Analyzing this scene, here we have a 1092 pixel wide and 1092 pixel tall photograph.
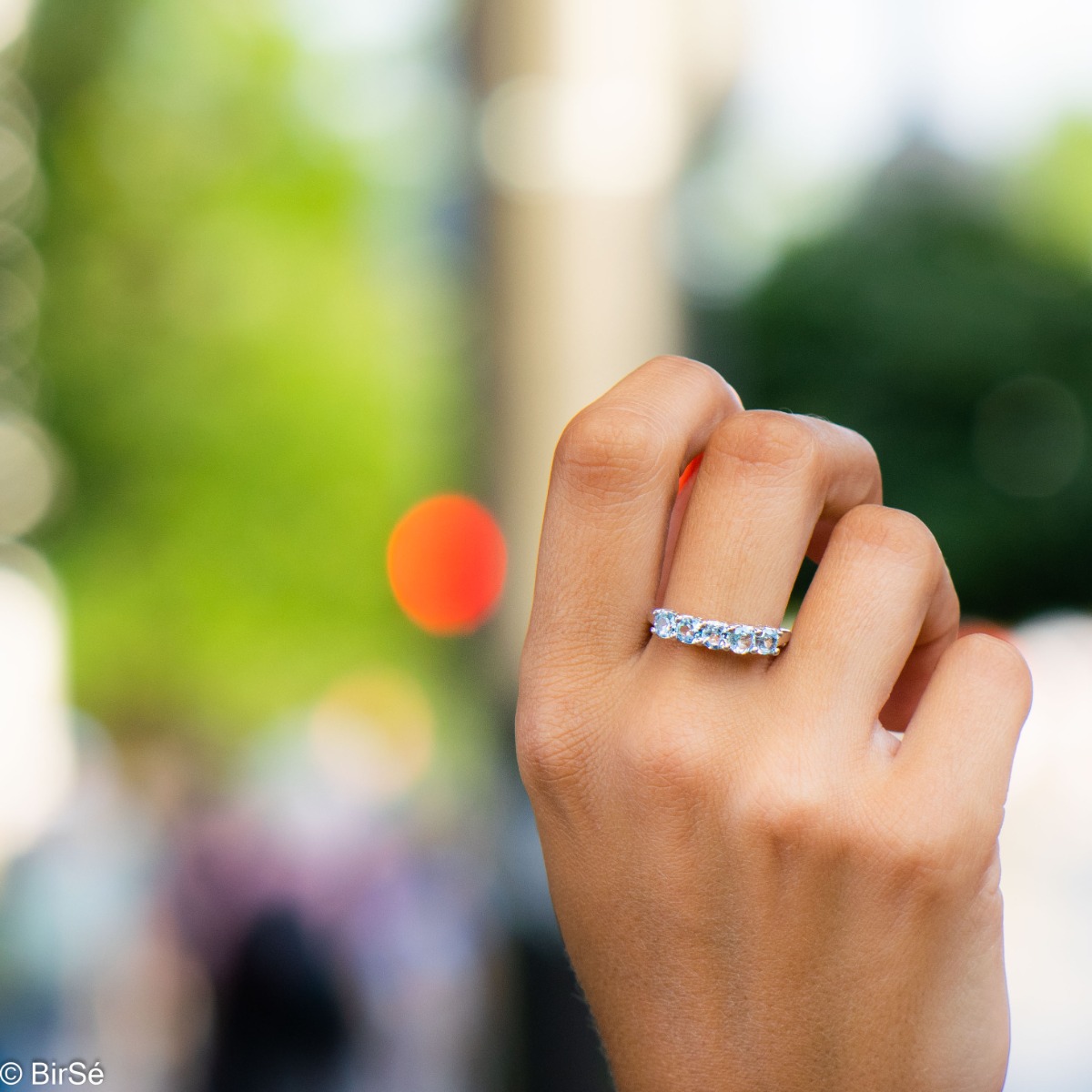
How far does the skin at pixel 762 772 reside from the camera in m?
0.84

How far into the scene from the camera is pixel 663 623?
2.86 ft

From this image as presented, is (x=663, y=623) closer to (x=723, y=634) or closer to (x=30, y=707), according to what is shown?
(x=723, y=634)

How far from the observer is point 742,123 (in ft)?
33.6

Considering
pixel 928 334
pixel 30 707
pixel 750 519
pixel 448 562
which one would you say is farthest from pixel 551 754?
pixel 928 334

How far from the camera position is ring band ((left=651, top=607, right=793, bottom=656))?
33.5 inches

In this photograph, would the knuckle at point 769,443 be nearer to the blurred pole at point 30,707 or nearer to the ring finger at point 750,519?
the ring finger at point 750,519

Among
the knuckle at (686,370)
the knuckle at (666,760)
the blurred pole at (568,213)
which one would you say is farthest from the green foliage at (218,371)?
the knuckle at (666,760)

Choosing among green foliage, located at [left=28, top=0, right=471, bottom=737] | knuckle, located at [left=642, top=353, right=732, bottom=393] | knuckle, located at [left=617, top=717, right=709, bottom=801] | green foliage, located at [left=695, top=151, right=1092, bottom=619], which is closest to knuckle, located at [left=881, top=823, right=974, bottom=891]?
knuckle, located at [left=617, top=717, right=709, bottom=801]

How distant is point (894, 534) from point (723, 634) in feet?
0.51

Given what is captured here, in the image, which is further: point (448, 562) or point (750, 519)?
point (448, 562)

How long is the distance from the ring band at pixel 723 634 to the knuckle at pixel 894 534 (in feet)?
0.31

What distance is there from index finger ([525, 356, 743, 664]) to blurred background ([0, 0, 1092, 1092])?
186 inches

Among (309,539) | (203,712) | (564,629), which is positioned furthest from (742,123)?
(564,629)

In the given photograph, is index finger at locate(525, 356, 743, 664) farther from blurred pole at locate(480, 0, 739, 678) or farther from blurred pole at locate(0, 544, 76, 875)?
blurred pole at locate(0, 544, 76, 875)
